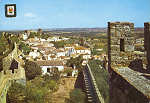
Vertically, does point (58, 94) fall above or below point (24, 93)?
below

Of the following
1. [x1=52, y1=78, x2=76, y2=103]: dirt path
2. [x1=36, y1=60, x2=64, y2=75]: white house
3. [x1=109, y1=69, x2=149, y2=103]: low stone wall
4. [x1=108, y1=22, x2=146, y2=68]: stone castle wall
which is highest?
[x1=108, y1=22, x2=146, y2=68]: stone castle wall

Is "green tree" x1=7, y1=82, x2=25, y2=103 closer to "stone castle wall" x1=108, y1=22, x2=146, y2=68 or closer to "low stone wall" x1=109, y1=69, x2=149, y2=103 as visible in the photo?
"stone castle wall" x1=108, y1=22, x2=146, y2=68

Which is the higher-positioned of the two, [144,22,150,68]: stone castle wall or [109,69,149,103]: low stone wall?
[144,22,150,68]: stone castle wall

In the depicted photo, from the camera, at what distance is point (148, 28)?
474cm

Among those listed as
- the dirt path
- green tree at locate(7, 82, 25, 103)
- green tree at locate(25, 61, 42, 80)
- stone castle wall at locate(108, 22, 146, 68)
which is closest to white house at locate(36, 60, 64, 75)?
the dirt path

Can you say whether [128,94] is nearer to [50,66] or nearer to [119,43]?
[119,43]

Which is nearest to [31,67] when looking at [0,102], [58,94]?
[58,94]

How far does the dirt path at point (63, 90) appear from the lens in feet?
53.7

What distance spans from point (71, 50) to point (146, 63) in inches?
1751

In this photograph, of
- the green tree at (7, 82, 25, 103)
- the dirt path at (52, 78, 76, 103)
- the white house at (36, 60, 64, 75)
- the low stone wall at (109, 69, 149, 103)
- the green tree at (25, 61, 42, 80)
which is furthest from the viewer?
the white house at (36, 60, 64, 75)

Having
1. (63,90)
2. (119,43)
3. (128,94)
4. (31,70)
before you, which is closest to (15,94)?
(119,43)

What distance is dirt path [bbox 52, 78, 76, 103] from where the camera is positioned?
645 inches

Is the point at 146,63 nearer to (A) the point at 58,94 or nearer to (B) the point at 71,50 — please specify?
(A) the point at 58,94

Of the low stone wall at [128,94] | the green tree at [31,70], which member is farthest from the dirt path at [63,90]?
the low stone wall at [128,94]
